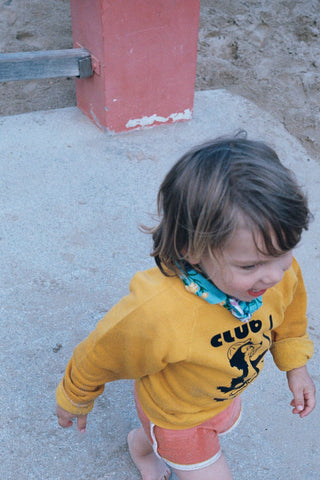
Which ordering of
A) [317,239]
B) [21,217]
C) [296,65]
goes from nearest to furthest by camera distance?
[21,217] < [317,239] < [296,65]

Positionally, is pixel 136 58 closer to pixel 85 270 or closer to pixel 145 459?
pixel 85 270

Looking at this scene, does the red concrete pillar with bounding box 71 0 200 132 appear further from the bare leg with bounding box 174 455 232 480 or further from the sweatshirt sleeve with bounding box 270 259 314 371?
the bare leg with bounding box 174 455 232 480

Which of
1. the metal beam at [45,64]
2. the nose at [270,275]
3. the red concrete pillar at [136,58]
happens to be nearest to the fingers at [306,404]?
the nose at [270,275]

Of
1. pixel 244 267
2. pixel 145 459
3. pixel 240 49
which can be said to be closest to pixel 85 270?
pixel 145 459

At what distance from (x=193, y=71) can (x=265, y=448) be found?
2.36 m

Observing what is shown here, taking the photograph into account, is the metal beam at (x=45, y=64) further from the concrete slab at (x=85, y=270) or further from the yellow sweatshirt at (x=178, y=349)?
the yellow sweatshirt at (x=178, y=349)

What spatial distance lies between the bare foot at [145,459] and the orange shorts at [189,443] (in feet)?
0.71

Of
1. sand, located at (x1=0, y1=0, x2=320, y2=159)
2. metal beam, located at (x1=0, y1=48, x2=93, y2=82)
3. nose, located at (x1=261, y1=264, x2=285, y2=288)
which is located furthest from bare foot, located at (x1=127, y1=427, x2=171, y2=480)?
sand, located at (x1=0, y1=0, x2=320, y2=159)

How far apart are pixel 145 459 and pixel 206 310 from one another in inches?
28.0

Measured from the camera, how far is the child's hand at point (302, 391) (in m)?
1.36

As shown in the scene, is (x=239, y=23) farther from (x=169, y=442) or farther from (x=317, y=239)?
(x=169, y=442)

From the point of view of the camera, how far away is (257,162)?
3.28 feet

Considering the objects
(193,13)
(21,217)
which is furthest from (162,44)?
(21,217)

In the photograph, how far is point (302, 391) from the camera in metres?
1.36
